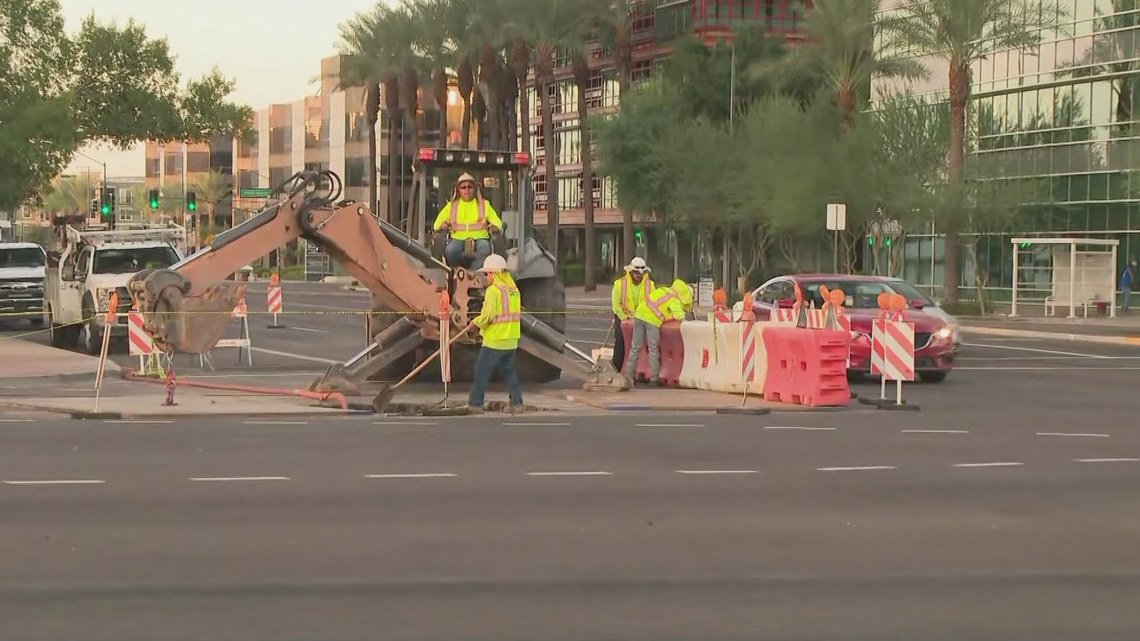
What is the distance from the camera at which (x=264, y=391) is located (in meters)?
20.5

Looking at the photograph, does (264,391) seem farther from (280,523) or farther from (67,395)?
(280,523)

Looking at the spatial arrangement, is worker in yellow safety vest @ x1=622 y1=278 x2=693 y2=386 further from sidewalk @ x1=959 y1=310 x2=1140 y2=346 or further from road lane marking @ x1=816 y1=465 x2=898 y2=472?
sidewalk @ x1=959 y1=310 x2=1140 y2=346

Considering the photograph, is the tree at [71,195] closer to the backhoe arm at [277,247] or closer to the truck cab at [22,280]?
the truck cab at [22,280]

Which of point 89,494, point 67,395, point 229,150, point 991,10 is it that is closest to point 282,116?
point 229,150

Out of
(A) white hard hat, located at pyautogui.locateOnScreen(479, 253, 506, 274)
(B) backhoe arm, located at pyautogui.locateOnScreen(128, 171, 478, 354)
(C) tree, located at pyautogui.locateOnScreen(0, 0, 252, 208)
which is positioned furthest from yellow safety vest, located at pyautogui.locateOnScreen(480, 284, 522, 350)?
(C) tree, located at pyautogui.locateOnScreen(0, 0, 252, 208)

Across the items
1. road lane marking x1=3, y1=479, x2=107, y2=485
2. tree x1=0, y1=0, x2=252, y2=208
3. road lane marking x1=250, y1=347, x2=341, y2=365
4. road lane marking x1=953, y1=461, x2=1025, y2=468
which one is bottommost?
road lane marking x1=953, y1=461, x2=1025, y2=468

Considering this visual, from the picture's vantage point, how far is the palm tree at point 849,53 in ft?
185

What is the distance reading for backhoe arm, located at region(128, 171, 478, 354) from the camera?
59.4ft

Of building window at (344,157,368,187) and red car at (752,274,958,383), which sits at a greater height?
building window at (344,157,368,187)

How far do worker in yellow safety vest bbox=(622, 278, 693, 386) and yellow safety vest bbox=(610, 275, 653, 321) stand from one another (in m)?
0.19

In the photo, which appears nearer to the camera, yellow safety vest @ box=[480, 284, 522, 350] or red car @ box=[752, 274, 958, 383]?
yellow safety vest @ box=[480, 284, 522, 350]

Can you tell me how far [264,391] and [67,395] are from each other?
2.61m

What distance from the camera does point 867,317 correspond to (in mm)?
24375

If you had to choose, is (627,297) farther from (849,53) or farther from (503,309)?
(849,53)
